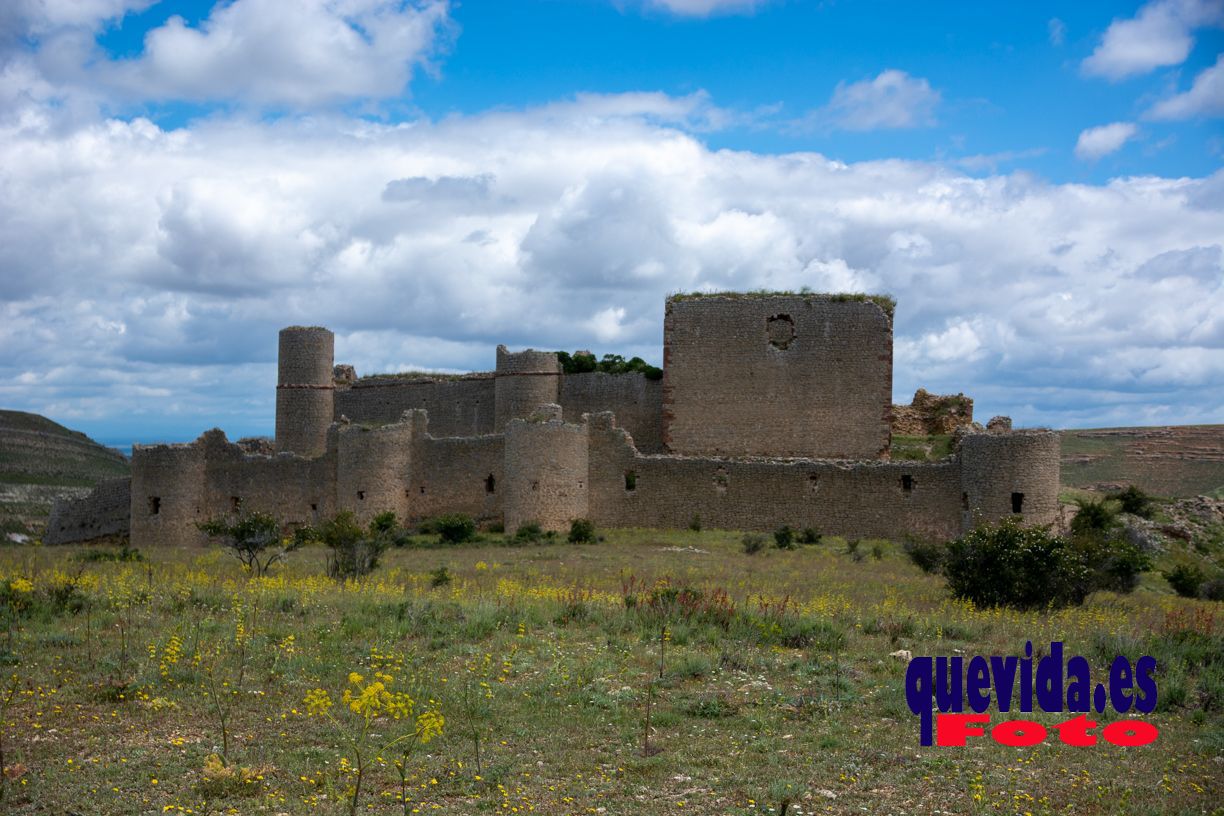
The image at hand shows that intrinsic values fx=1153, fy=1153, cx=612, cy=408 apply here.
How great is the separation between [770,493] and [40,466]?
3981 centimetres

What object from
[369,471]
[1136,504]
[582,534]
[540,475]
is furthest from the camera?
[1136,504]

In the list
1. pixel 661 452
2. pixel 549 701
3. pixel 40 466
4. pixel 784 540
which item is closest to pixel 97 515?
pixel 661 452

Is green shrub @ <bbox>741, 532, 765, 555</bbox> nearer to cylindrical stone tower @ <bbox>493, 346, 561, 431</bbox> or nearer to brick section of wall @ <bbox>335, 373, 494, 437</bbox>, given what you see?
cylindrical stone tower @ <bbox>493, 346, 561, 431</bbox>

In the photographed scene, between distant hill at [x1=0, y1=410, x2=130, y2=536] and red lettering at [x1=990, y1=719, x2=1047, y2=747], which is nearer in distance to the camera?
red lettering at [x1=990, y1=719, x2=1047, y2=747]

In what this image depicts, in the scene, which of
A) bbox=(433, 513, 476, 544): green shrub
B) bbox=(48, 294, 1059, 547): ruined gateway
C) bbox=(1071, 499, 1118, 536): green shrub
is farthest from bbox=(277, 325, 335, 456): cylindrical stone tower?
bbox=(1071, 499, 1118, 536): green shrub

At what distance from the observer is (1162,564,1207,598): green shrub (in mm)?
21422

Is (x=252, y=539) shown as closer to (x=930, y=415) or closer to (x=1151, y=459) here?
(x=930, y=415)

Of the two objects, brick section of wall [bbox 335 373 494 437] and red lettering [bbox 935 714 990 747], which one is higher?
brick section of wall [bbox 335 373 494 437]

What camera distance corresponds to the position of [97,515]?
30.4 meters

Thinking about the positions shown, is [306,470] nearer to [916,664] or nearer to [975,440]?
[975,440]

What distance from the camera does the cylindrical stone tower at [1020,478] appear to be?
23734 millimetres

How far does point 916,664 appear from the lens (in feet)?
35.0

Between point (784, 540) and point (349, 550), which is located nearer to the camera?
point (349, 550)

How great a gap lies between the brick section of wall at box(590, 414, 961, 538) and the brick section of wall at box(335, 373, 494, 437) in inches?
229
